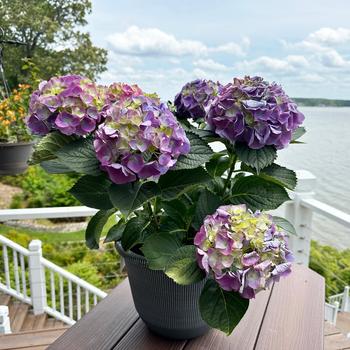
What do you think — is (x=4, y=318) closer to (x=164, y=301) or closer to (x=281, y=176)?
(x=164, y=301)

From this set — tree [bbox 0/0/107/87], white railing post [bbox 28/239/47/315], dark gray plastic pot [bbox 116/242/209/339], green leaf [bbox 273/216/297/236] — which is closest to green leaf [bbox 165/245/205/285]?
dark gray plastic pot [bbox 116/242/209/339]

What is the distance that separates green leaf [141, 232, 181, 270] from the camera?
1.94ft

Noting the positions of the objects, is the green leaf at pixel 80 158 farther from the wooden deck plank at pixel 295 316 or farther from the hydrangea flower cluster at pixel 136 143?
the wooden deck plank at pixel 295 316

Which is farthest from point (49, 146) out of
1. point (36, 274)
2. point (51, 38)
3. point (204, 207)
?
point (51, 38)

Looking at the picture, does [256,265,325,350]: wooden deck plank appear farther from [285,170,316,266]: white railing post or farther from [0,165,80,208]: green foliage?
[0,165,80,208]: green foliage

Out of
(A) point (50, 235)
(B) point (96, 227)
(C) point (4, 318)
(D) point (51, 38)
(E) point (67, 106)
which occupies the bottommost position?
(A) point (50, 235)

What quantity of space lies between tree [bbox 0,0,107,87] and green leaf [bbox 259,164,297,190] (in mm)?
5278

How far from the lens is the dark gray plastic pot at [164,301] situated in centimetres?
68

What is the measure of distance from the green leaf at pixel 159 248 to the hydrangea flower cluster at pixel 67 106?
0.20m

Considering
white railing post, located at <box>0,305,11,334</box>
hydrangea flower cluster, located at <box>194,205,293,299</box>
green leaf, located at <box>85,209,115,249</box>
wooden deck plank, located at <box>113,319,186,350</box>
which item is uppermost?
hydrangea flower cluster, located at <box>194,205,293,299</box>

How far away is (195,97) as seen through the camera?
76cm

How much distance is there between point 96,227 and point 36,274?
2.01 metres

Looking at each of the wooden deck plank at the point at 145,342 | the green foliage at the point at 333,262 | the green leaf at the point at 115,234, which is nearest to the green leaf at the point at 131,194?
the green leaf at the point at 115,234

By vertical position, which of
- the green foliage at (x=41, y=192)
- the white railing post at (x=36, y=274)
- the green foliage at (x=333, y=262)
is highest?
the white railing post at (x=36, y=274)
